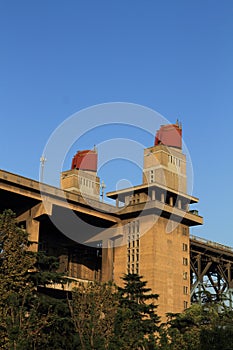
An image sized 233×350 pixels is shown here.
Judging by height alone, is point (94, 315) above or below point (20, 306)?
below

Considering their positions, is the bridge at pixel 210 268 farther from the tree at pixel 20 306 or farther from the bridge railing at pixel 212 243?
the tree at pixel 20 306

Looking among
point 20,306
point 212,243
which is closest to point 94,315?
point 20,306

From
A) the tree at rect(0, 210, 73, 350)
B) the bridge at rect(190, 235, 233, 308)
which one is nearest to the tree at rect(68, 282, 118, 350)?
the tree at rect(0, 210, 73, 350)

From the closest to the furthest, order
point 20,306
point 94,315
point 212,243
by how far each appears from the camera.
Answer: point 94,315 < point 20,306 < point 212,243

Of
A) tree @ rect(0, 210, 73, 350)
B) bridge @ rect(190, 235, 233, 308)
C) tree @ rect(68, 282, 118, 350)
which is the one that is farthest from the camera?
bridge @ rect(190, 235, 233, 308)

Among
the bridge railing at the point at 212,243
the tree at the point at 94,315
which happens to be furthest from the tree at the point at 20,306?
the bridge railing at the point at 212,243

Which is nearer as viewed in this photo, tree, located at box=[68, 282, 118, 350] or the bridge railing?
tree, located at box=[68, 282, 118, 350]

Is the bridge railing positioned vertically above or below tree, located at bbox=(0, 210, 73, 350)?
above

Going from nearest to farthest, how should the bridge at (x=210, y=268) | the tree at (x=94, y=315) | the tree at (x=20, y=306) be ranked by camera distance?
1. the tree at (x=20, y=306)
2. the tree at (x=94, y=315)
3. the bridge at (x=210, y=268)

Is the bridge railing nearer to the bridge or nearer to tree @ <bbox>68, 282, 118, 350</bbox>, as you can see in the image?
the bridge

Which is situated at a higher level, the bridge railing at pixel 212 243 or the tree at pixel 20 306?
the bridge railing at pixel 212 243

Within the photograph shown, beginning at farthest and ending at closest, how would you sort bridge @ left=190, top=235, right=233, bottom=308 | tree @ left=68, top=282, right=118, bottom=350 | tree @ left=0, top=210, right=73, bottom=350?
1. bridge @ left=190, top=235, right=233, bottom=308
2. tree @ left=68, top=282, right=118, bottom=350
3. tree @ left=0, top=210, right=73, bottom=350

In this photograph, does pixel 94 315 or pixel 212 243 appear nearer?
pixel 94 315

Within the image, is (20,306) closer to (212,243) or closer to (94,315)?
(94,315)
